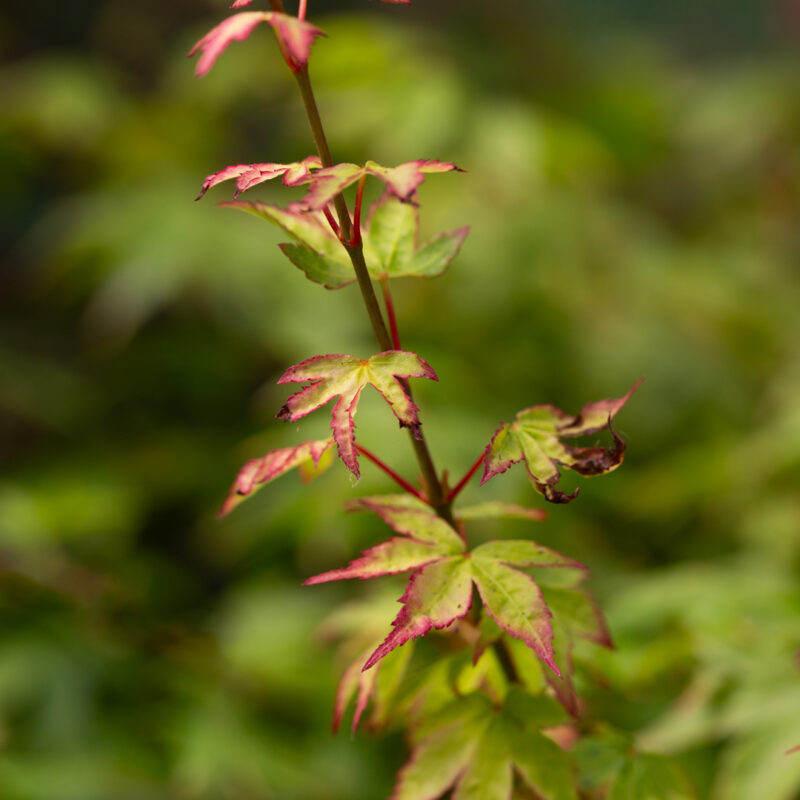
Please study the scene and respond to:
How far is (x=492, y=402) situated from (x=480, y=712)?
1.00 m

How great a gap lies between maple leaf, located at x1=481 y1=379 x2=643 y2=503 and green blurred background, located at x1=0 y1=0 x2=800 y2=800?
181mm

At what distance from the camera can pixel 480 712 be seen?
0.45 meters

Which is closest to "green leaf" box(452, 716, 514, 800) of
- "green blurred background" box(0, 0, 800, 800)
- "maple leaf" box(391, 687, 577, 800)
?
"maple leaf" box(391, 687, 577, 800)

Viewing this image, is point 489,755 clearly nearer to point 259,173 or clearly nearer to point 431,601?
point 431,601

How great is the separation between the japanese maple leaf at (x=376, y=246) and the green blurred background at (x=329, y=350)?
10.7 inches

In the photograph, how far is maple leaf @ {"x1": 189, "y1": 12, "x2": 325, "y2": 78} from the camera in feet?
1.10

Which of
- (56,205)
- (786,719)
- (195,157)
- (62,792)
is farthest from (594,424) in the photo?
(56,205)

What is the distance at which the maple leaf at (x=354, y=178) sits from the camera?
0.33 meters

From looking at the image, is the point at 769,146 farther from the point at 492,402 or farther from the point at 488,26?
the point at 492,402

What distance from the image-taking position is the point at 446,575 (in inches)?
15.7

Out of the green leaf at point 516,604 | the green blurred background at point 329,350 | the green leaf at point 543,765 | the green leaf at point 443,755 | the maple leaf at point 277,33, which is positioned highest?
the maple leaf at point 277,33

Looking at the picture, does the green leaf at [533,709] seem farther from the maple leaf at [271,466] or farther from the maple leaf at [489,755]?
the maple leaf at [271,466]

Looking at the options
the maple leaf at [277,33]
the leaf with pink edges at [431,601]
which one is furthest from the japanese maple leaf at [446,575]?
the maple leaf at [277,33]

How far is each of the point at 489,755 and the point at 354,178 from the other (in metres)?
0.30
